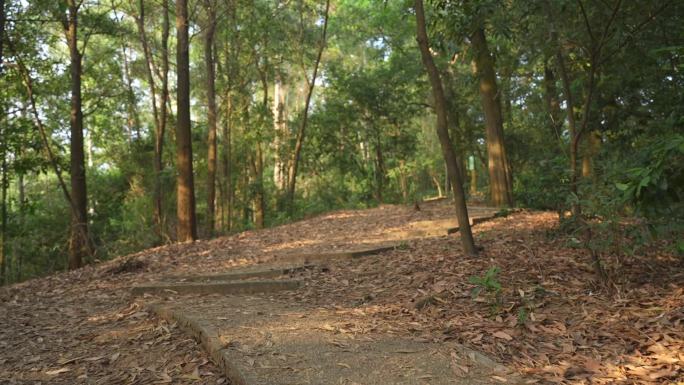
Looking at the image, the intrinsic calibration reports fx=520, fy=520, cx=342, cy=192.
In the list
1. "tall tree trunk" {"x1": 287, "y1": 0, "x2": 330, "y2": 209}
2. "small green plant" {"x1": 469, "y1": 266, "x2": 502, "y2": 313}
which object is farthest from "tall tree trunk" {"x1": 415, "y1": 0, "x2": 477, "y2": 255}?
"tall tree trunk" {"x1": 287, "y1": 0, "x2": 330, "y2": 209}

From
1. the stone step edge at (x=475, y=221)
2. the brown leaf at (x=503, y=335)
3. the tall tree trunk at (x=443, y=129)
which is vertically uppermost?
the tall tree trunk at (x=443, y=129)

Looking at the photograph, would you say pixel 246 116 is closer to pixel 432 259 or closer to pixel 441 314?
pixel 432 259

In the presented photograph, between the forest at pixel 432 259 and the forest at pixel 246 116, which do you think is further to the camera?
the forest at pixel 246 116

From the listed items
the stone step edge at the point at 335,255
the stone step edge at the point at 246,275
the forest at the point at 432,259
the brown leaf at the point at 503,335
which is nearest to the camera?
the forest at the point at 432,259

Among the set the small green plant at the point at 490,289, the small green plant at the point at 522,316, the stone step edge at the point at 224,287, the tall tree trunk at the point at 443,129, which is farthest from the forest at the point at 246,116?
the stone step edge at the point at 224,287

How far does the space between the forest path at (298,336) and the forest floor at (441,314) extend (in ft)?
0.22

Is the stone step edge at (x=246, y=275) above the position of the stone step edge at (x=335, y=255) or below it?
below

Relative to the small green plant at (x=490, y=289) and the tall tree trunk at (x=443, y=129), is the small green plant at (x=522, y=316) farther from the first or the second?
the tall tree trunk at (x=443, y=129)

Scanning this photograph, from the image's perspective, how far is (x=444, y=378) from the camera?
114 inches

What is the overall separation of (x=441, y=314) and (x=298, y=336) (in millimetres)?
1204

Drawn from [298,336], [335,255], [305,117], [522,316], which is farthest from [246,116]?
[522,316]

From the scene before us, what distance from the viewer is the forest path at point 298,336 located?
2963 mm

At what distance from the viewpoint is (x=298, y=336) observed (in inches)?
144

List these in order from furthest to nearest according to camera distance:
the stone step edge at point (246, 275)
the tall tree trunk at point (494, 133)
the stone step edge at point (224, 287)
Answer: the tall tree trunk at point (494, 133) < the stone step edge at point (246, 275) < the stone step edge at point (224, 287)
